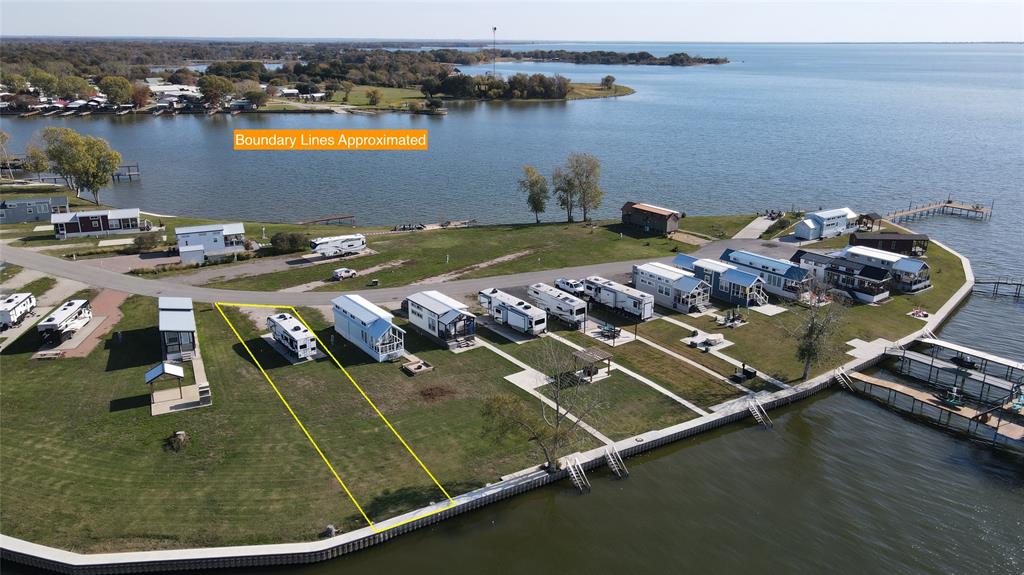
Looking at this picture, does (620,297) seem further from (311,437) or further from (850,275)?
(311,437)

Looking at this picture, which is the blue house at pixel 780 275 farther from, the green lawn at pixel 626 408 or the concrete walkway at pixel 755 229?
the green lawn at pixel 626 408

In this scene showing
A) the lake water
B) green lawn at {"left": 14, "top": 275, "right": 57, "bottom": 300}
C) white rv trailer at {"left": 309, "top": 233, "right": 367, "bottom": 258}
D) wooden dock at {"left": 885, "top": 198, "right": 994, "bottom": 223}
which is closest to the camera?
the lake water

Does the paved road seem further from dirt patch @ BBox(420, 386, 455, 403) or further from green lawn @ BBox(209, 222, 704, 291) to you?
dirt patch @ BBox(420, 386, 455, 403)

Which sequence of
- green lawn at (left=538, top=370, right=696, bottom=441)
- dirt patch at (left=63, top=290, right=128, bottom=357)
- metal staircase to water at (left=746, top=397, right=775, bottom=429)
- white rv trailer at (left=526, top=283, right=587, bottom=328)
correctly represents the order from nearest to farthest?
green lawn at (left=538, top=370, right=696, bottom=441) → metal staircase to water at (left=746, top=397, right=775, bottom=429) → dirt patch at (left=63, top=290, right=128, bottom=357) → white rv trailer at (left=526, top=283, right=587, bottom=328)

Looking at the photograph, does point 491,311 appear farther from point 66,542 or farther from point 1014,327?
point 1014,327

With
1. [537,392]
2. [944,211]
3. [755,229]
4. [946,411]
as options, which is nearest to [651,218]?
[755,229]

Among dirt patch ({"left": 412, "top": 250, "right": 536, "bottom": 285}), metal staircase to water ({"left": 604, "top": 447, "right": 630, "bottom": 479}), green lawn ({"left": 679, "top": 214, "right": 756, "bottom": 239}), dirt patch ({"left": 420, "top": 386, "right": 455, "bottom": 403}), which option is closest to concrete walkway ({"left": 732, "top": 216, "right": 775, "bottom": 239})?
green lawn ({"left": 679, "top": 214, "right": 756, "bottom": 239})
